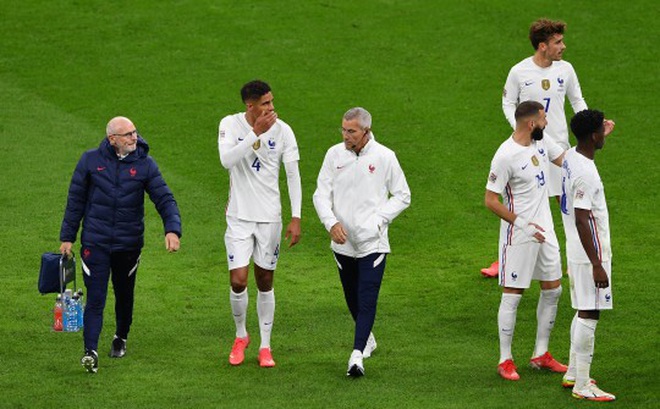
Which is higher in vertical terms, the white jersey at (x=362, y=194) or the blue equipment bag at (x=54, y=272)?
the white jersey at (x=362, y=194)

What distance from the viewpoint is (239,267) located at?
12570mm

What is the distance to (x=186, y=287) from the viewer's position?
1528 cm

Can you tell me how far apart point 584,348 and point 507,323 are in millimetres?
968

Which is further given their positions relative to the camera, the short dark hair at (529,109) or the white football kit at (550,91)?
the white football kit at (550,91)

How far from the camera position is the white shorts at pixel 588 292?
1120 centimetres

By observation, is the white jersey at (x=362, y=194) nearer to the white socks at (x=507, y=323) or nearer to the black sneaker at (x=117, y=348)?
the white socks at (x=507, y=323)

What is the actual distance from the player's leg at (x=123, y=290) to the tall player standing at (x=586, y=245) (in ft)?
12.9

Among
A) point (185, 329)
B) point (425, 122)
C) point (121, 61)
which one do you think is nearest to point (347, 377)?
point (185, 329)

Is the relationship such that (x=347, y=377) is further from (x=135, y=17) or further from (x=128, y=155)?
(x=135, y=17)

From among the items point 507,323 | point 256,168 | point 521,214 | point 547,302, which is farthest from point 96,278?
point 547,302

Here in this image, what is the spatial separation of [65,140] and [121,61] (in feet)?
10.5

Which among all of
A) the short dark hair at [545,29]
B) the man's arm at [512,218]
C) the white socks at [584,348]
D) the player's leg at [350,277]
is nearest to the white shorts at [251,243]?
the player's leg at [350,277]

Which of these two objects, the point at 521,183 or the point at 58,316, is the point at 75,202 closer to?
the point at 58,316

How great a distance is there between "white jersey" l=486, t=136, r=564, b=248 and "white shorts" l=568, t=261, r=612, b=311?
2.75ft
